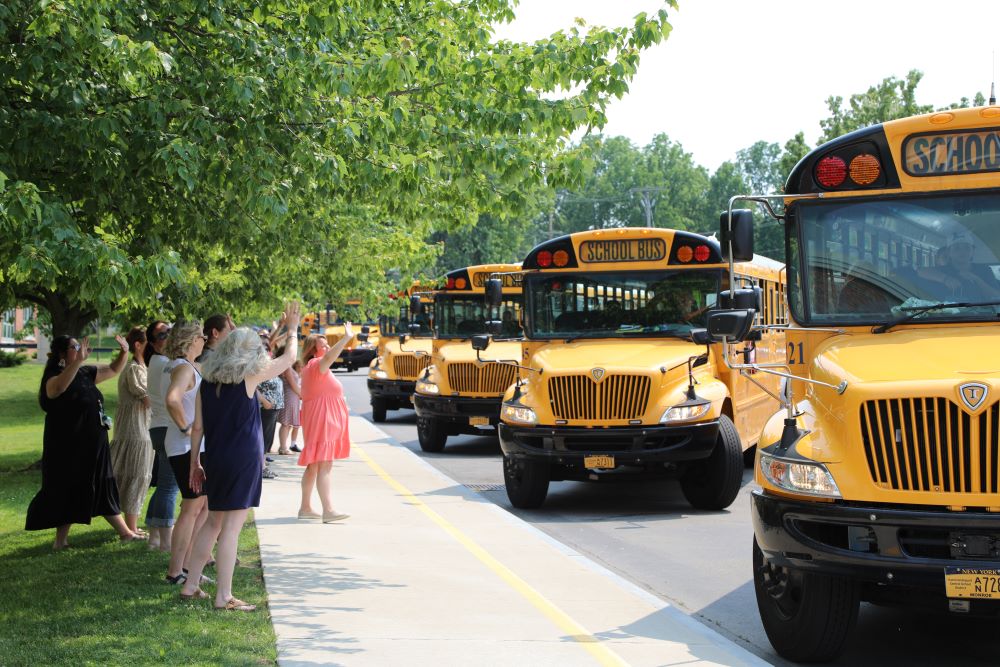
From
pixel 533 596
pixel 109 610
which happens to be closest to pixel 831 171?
pixel 533 596

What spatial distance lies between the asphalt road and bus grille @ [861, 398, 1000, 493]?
1255 mm

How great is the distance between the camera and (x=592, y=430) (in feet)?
37.9

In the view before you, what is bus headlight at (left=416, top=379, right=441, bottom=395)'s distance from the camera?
18.5m

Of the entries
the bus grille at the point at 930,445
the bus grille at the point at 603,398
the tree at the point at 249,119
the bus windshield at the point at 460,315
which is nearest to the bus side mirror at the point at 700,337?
the bus grille at the point at 603,398

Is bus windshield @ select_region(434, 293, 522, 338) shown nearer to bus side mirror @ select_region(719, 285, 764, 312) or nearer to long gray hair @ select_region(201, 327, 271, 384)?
bus side mirror @ select_region(719, 285, 764, 312)

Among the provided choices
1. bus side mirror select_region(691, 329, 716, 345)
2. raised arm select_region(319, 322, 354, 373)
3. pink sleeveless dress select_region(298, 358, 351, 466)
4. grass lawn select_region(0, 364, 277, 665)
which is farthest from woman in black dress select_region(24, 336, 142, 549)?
bus side mirror select_region(691, 329, 716, 345)

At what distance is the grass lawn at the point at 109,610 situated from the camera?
6059 mm

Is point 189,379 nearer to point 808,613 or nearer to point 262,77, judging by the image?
point 262,77

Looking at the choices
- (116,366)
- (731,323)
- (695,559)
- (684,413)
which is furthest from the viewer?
(684,413)

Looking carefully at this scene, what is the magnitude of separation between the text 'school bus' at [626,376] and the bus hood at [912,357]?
3.71 metres

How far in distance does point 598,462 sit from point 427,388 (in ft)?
24.3

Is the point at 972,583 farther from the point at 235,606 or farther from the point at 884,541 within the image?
the point at 235,606

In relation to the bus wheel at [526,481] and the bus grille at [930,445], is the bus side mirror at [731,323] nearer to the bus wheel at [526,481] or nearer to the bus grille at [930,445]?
the bus grille at [930,445]

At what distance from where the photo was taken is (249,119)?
7.46 meters
